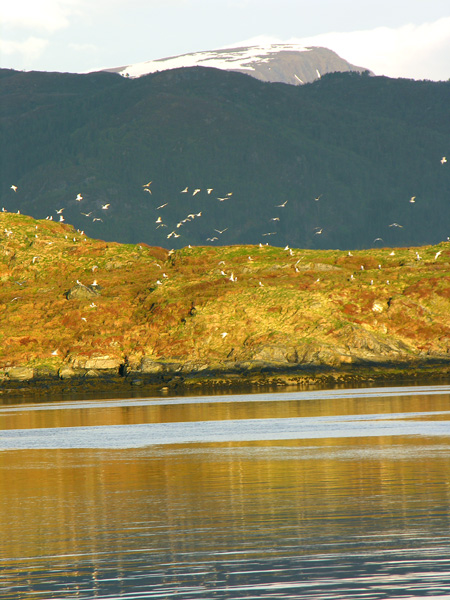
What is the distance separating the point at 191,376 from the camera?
90.9 m

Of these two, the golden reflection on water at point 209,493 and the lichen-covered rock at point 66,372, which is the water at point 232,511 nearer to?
the golden reflection on water at point 209,493

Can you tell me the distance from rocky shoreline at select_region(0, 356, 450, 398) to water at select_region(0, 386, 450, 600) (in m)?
36.1

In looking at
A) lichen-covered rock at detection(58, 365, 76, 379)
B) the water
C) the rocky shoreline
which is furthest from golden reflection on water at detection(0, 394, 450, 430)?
lichen-covered rock at detection(58, 365, 76, 379)

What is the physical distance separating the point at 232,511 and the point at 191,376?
68.2m

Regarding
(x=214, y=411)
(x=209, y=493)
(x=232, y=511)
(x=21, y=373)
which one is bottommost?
(x=21, y=373)

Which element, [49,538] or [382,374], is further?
[382,374]

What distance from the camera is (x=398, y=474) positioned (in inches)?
1073

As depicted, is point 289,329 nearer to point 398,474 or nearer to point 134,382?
point 134,382

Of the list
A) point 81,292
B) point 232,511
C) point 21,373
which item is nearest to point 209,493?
point 232,511

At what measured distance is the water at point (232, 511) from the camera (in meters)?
16.2

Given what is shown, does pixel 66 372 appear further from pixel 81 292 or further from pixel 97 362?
pixel 81 292

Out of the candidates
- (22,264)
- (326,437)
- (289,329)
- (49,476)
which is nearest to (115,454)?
(49,476)

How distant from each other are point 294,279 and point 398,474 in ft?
273

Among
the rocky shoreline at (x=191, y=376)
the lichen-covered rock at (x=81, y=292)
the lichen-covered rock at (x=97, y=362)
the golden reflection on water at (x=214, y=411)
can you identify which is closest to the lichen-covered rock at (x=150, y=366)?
the rocky shoreline at (x=191, y=376)
